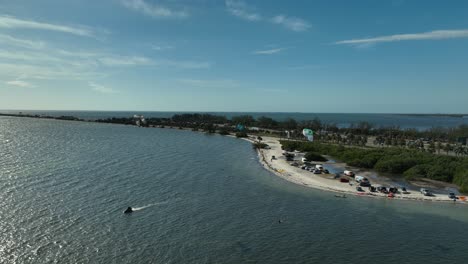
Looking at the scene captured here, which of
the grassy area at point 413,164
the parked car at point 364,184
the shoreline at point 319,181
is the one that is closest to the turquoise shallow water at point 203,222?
the shoreline at point 319,181

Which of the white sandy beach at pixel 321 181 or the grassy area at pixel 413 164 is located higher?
the grassy area at pixel 413 164

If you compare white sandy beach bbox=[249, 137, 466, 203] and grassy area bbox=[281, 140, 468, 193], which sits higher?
grassy area bbox=[281, 140, 468, 193]

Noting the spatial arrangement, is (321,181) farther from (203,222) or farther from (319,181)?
(203,222)

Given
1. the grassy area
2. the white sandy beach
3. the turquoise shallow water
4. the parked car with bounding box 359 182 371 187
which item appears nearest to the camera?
the turquoise shallow water

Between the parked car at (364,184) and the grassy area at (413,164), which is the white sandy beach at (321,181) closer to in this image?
the parked car at (364,184)

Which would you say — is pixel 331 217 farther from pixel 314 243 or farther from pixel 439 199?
pixel 439 199

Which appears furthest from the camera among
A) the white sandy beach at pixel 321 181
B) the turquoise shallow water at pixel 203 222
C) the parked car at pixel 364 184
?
the parked car at pixel 364 184

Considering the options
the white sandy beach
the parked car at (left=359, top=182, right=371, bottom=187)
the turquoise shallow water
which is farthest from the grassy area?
the turquoise shallow water

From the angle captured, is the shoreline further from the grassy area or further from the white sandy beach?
the grassy area

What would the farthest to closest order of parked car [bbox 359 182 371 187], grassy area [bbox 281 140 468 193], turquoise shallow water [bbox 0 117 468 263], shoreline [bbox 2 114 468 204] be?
grassy area [bbox 281 140 468 193]
parked car [bbox 359 182 371 187]
shoreline [bbox 2 114 468 204]
turquoise shallow water [bbox 0 117 468 263]
